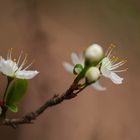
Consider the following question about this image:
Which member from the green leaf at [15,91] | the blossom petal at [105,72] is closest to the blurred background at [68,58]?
the green leaf at [15,91]

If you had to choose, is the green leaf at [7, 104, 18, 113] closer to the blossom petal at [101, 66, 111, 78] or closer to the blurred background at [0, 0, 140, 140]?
the blossom petal at [101, 66, 111, 78]

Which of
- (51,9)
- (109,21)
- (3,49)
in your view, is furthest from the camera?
(109,21)

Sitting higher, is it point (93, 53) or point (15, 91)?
point (93, 53)

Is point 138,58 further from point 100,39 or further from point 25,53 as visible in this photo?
point 25,53

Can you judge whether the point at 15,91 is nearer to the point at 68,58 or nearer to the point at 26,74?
the point at 26,74

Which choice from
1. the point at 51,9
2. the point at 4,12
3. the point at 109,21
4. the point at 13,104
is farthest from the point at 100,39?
the point at 13,104

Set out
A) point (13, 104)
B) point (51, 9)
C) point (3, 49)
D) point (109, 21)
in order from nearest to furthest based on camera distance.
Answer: point (13, 104)
point (3, 49)
point (51, 9)
point (109, 21)

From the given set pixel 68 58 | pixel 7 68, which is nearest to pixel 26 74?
pixel 7 68
